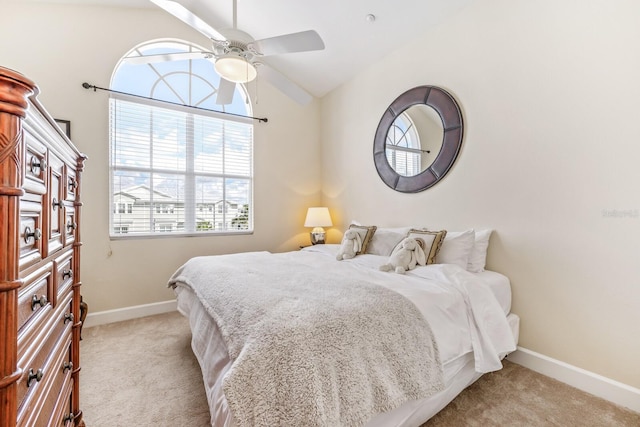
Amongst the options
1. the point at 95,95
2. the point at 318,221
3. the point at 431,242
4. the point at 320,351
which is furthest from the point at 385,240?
the point at 95,95

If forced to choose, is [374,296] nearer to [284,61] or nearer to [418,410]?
[418,410]

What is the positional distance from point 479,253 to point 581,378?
3.24 feet

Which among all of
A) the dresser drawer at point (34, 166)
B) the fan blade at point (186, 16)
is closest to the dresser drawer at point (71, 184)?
the dresser drawer at point (34, 166)

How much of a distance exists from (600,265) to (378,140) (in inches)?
89.3

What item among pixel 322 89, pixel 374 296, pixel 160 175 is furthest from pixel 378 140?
pixel 160 175

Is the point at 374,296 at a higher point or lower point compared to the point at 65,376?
higher

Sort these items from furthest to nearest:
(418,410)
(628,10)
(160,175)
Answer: (160,175)
(628,10)
(418,410)

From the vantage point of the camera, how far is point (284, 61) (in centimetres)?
378

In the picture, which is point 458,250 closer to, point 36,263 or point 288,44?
point 288,44

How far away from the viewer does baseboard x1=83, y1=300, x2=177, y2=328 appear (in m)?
2.90

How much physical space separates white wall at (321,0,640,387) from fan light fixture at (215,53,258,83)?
183cm

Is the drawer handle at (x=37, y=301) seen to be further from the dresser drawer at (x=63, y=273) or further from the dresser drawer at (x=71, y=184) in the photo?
the dresser drawer at (x=71, y=184)

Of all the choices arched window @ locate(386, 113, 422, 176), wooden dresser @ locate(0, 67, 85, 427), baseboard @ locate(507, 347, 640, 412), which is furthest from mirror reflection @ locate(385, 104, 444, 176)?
wooden dresser @ locate(0, 67, 85, 427)

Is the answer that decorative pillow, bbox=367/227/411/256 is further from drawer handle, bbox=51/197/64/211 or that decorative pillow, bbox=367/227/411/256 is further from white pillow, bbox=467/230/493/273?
drawer handle, bbox=51/197/64/211
